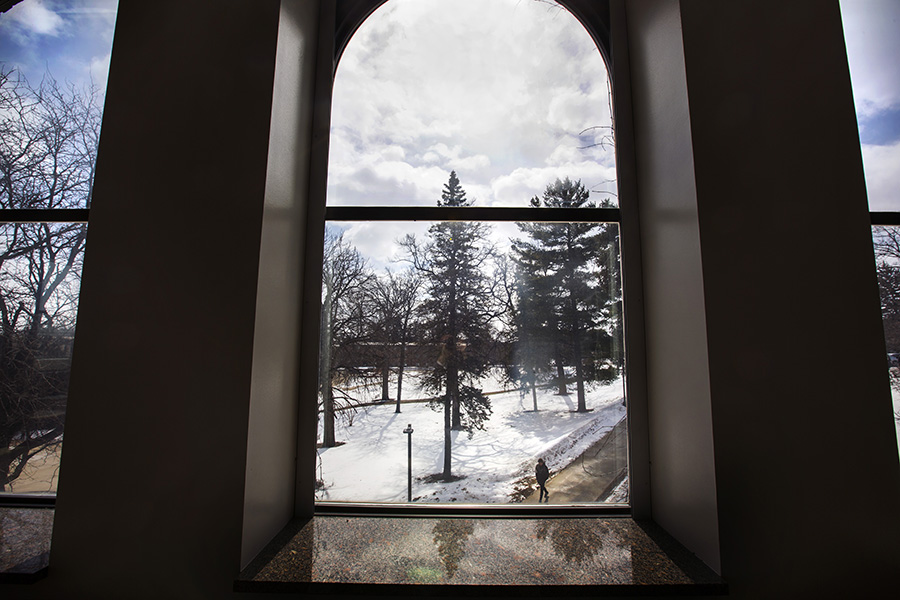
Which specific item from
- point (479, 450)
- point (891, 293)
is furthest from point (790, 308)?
point (479, 450)

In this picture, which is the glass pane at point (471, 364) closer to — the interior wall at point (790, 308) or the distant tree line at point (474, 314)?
the distant tree line at point (474, 314)

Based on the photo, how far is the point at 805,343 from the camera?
1.03 metres

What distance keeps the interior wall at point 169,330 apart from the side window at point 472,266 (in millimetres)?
376

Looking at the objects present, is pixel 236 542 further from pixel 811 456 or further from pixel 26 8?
pixel 26 8

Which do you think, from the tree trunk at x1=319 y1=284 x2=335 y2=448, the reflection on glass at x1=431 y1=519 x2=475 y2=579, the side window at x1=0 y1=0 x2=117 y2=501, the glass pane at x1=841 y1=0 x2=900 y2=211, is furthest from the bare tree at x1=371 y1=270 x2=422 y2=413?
the glass pane at x1=841 y1=0 x2=900 y2=211

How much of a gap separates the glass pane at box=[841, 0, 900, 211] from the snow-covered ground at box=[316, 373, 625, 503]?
1.35 metres

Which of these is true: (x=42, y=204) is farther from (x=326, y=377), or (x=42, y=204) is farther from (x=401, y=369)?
(x=401, y=369)

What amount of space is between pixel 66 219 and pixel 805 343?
2664mm

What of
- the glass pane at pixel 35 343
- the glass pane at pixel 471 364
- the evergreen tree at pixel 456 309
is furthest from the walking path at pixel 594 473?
the glass pane at pixel 35 343

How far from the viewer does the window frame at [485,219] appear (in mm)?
1333

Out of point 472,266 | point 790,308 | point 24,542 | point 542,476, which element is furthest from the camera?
point 472,266

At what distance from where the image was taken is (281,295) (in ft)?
4.04

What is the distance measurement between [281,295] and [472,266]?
2.31 ft

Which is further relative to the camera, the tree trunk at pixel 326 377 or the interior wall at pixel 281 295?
the tree trunk at pixel 326 377
